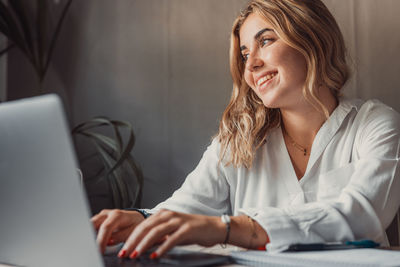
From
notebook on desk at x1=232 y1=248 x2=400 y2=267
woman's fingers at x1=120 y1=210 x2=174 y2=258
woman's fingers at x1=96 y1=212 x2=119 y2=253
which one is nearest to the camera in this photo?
notebook on desk at x1=232 y1=248 x2=400 y2=267

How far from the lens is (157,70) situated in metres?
3.07

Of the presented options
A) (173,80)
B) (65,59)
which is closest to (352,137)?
(173,80)

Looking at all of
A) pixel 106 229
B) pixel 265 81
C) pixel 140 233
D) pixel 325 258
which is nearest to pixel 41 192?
pixel 140 233

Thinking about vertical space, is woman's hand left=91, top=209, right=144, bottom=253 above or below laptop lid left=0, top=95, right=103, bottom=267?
below

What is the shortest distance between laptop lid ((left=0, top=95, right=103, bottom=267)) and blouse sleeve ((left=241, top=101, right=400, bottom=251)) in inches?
18.3

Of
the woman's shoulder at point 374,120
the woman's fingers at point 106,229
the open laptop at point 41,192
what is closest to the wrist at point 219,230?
the woman's fingers at point 106,229

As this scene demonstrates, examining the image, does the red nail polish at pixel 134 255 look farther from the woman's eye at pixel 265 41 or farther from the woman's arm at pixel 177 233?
the woman's eye at pixel 265 41

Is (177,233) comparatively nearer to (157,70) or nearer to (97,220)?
(97,220)

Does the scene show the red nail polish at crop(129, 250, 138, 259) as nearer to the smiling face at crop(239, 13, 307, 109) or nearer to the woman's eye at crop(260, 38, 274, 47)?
the smiling face at crop(239, 13, 307, 109)

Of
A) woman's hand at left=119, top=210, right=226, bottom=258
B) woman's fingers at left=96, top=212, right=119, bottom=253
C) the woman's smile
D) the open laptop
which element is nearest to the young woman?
the woman's smile

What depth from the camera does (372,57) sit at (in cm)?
224

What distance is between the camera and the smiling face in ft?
5.69

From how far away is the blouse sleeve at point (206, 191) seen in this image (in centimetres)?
167

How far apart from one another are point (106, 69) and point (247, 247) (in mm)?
2373
